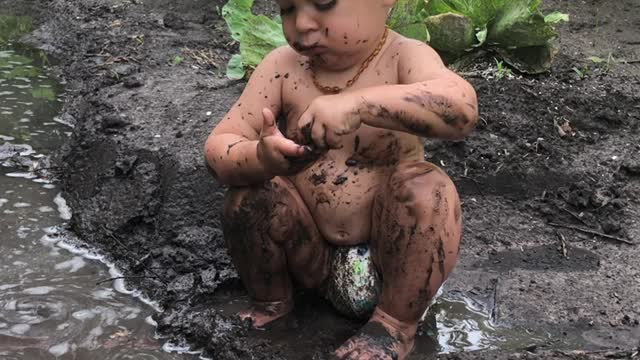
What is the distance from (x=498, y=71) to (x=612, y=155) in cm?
76

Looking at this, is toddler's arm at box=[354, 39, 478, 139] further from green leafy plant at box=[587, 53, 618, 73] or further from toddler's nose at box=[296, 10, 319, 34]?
green leafy plant at box=[587, 53, 618, 73]

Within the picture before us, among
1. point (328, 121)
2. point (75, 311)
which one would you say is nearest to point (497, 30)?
point (328, 121)

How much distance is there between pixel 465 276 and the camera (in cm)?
264

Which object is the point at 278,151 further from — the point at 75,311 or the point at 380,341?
the point at 75,311

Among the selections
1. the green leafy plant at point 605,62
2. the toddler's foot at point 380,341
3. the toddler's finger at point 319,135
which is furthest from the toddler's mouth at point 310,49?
the green leafy plant at point 605,62

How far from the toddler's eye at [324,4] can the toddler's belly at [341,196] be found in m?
0.42

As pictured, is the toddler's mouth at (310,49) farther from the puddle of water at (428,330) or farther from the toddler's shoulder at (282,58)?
the puddle of water at (428,330)

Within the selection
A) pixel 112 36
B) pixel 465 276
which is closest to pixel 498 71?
pixel 465 276

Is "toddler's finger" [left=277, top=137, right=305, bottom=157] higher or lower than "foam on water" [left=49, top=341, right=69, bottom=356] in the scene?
higher

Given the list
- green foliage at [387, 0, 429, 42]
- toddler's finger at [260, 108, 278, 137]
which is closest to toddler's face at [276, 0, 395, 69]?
toddler's finger at [260, 108, 278, 137]

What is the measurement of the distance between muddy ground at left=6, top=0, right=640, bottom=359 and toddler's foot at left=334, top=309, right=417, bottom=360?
13 centimetres

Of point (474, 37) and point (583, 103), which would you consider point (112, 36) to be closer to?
point (474, 37)

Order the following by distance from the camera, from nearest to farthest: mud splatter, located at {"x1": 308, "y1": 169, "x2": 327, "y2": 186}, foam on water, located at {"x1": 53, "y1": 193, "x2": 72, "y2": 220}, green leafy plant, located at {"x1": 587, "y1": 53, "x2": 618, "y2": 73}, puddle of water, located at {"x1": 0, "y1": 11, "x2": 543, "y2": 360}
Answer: mud splatter, located at {"x1": 308, "y1": 169, "x2": 327, "y2": 186}, puddle of water, located at {"x1": 0, "y1": 11, "x2": 543, "y2": 360}, foam on water, located at {"x1": 53, "y1": 193, "x2": 72, "y2": 220}, green leafy plant, located at {"x1": 587, "y1": 53, "x2": 618, "y2": 73}

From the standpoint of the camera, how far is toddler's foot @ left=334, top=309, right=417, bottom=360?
2127 mm
